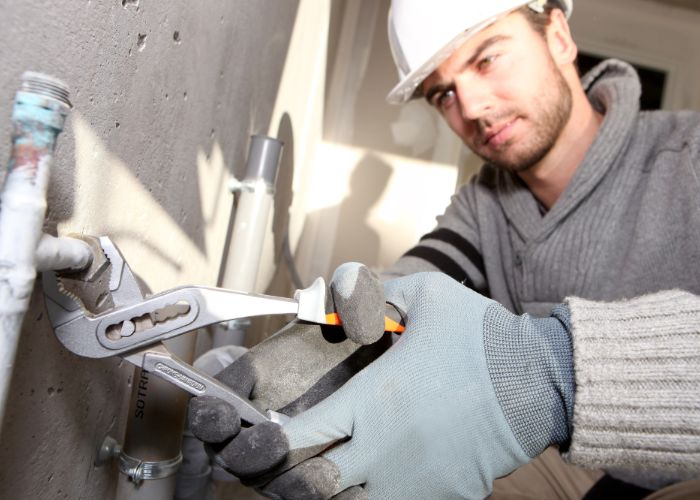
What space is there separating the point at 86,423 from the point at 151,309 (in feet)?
0.55

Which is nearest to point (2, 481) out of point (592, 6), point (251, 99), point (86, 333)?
point (86, 333)

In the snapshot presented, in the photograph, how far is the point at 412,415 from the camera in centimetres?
47

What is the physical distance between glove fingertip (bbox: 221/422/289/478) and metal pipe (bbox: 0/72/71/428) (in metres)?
0.18

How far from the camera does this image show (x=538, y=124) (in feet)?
3.95

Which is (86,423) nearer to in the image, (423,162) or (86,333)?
(86,333)

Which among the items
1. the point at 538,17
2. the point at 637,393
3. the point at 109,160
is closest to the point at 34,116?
the point at 109,160

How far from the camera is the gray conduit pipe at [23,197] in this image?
0.28 meters

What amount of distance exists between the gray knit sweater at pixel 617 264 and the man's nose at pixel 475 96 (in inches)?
9.9

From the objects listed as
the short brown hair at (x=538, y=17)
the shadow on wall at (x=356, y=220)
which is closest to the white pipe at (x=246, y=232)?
the short brown hair at (x=538, y=17)

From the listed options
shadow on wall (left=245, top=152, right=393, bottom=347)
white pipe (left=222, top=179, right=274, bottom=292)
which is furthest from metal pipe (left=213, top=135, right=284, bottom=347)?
shadow on wall (left=245, top=152, right=393, bottom=347)

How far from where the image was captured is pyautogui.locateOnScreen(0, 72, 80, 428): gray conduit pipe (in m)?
0.28

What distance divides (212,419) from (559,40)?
4.12 ft

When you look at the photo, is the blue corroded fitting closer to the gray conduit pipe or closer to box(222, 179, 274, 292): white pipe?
the gray conduit pipe

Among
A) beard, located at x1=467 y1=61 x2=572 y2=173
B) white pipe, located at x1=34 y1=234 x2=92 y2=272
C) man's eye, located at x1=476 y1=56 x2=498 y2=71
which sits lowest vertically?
white pipe, located at x1=34 y1=234 x2=92 y2=272
